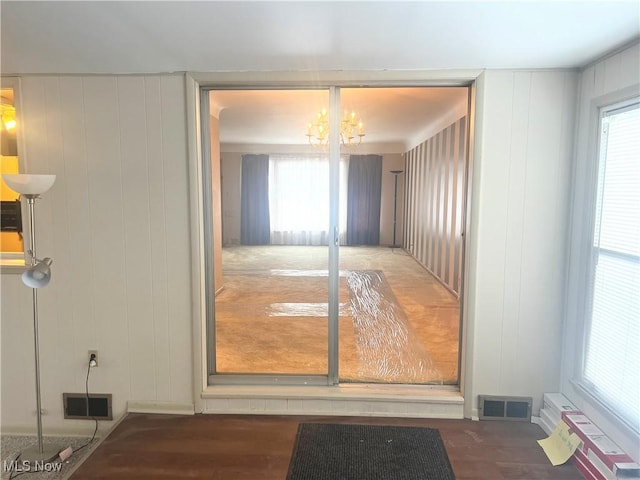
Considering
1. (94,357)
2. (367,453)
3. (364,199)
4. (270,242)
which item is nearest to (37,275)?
(94,357)

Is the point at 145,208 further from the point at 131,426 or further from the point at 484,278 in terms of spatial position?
the point at 484,278

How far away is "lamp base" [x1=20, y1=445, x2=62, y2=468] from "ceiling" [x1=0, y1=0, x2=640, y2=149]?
86.9 inches

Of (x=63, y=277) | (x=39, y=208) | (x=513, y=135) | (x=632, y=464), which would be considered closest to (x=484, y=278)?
(x=513, y=135)

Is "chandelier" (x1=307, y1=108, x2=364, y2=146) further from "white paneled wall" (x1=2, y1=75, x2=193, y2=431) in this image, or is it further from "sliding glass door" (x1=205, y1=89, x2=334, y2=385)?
"white paneled wall" (x1=2, y1=75, x2=193, y2=431)

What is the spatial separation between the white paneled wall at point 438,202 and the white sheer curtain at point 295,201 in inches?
50.0

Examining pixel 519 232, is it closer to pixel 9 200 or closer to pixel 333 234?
pixel 333 234

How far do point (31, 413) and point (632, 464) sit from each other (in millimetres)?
3320

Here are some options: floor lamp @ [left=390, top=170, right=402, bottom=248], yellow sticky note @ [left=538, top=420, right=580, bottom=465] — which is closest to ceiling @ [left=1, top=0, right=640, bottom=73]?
yellow sticky note @ [left=538, top=420, right=580, bottom=465]

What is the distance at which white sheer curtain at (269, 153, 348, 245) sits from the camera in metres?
4.03

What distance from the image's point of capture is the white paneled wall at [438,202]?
4734 mm

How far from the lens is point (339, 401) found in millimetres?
2527

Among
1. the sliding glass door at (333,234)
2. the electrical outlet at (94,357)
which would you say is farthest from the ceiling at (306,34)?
the electrical outlet at (94,357)

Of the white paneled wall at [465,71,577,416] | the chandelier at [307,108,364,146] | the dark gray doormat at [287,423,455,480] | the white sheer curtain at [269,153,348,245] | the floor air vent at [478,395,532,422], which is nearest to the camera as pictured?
the dark gray doormat at [287,423,455,480]

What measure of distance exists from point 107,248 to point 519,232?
8.24ft
